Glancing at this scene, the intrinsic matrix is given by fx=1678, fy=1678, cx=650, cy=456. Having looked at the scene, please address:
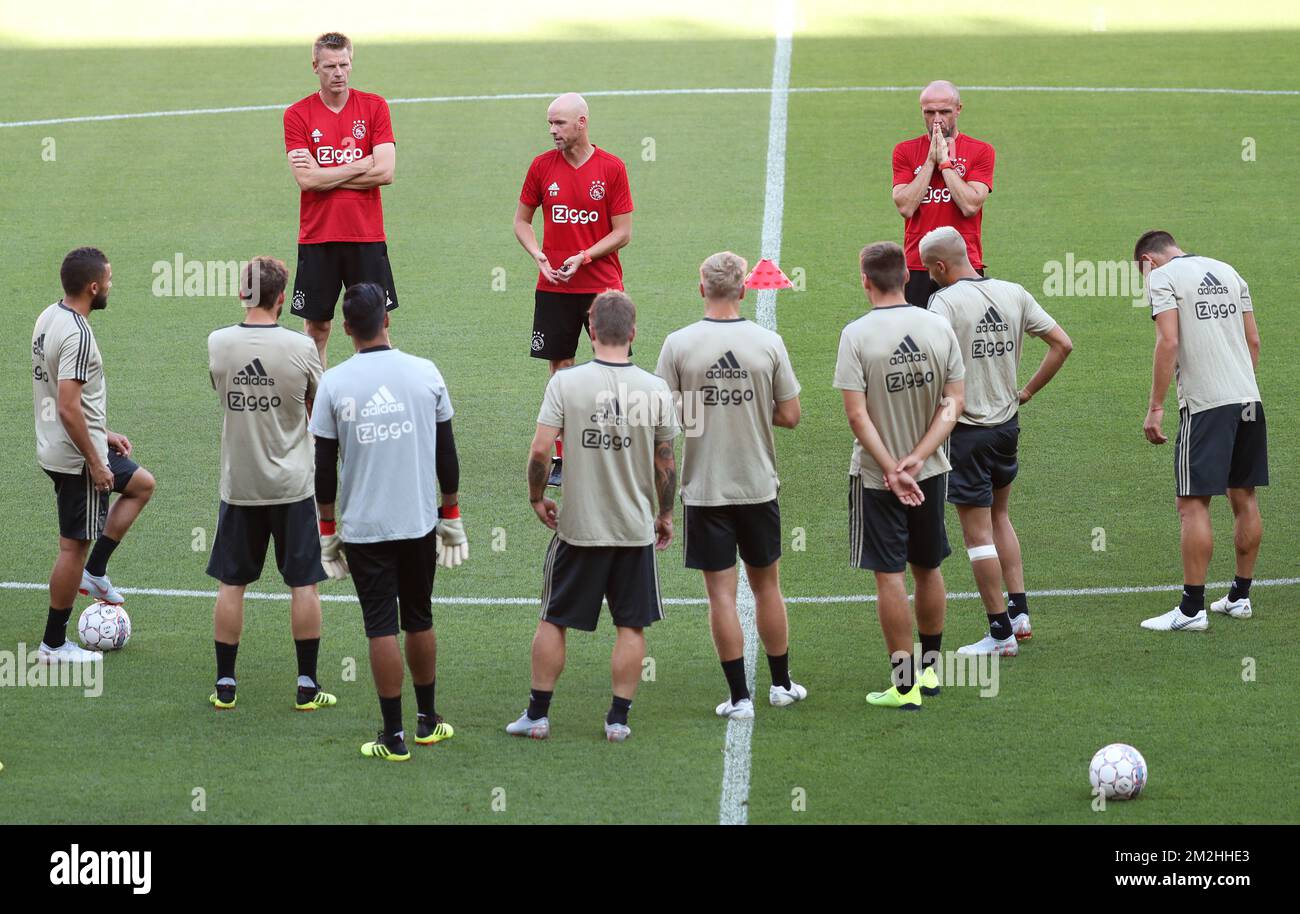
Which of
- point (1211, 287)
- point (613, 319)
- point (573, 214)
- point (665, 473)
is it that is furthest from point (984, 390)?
point (573, 214)

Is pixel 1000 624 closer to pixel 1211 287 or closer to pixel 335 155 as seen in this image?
pixel 1211 287

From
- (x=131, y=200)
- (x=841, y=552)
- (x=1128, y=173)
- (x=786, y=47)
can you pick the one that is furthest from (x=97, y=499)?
(x=786, y=47)

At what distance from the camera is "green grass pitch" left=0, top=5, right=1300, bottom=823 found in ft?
25.4

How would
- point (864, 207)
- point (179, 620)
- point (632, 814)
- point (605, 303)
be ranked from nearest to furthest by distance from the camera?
point (632, 814) → point (605, 303) → point (179, 620) → point (864, 207)

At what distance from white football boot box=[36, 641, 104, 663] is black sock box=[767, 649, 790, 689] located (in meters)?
3.72

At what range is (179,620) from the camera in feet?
32.8

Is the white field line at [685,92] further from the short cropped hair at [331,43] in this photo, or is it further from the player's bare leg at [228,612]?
the player's bare leg at [228,612]

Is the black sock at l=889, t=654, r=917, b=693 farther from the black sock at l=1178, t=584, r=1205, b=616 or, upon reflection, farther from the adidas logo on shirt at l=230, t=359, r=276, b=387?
the adidas logo on shirt at l=230, t=359, r=276, b=387

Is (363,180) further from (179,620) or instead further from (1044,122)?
(1044,122)

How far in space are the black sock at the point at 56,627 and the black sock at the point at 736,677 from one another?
367 centimetres

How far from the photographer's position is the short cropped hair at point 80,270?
29.4ft

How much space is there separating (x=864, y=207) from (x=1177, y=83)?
653cm

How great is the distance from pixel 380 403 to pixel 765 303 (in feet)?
29.9

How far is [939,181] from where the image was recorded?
11219 millimetres
